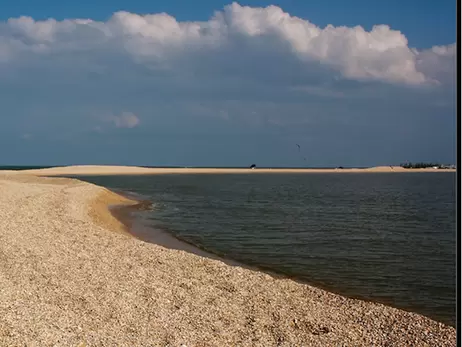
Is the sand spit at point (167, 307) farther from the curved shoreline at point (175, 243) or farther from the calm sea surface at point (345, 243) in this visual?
the calm sea surface at point (345, 243)

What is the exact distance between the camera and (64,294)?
11.0m

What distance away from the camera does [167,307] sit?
10.7 metres

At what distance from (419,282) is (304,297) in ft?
16.3

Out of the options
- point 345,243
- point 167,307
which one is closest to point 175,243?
point 345,243

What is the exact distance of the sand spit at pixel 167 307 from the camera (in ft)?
29.2

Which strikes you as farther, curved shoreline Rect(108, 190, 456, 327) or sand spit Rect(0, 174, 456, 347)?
curved shoreline Rect(108, 190, 456, 327)

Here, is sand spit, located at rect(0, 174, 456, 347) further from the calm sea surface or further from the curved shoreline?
the calm sea surface

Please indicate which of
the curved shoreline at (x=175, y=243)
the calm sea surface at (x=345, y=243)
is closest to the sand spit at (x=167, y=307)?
the curved shoreline at (x=175, y=243)

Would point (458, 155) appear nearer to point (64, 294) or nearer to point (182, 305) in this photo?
point (182, 305)

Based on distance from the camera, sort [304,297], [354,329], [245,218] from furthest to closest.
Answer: [245,218], [304,297], [354,329]

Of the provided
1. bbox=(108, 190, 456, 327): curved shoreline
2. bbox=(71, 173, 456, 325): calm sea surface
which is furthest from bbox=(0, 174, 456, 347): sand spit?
bbox=(71, 173, 456, 325): calm sea surface

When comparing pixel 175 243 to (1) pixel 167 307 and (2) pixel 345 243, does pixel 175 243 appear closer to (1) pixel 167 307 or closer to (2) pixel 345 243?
(2) pixel 345 243

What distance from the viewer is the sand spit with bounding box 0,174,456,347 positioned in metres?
8.91

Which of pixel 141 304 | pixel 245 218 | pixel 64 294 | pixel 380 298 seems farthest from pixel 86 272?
pixel 245 218
